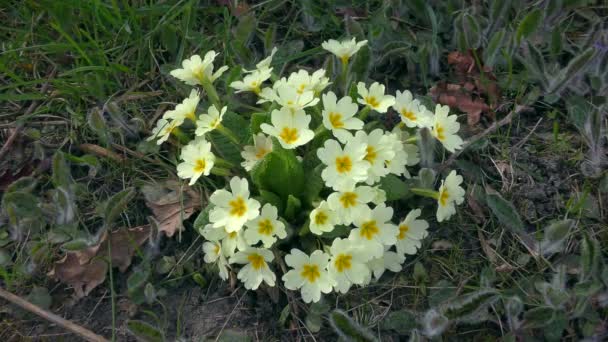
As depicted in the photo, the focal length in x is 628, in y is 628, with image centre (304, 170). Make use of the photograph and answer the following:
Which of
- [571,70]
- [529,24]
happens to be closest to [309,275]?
[571,70]

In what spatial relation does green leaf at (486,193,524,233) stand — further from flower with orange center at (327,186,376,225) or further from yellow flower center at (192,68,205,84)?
yellow flower center at (192,68,205,84)

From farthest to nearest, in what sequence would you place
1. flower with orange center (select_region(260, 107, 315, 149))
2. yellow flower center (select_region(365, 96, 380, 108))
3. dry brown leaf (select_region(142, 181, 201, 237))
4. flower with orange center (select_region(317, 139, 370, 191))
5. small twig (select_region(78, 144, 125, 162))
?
small twig (select_region(78, 144, 125, 162)) → dry brown leaf (select_region(142, 181, 201, 237)) → yellow flower center (select_region(365, 96, 380, 108)) → flower with orange center (select_region(260, 107, 315, 149)) → flower with orange center (select_region(317, 139, 370, 191))

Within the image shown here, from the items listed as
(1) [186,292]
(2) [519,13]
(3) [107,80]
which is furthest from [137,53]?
(2) [519,13]

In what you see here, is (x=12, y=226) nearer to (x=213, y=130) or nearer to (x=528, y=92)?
(x=213, y=130)

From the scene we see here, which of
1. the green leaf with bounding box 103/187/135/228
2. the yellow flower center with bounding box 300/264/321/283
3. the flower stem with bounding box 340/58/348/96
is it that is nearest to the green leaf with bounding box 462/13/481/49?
the flower stem with bounding box 340/58/348/96

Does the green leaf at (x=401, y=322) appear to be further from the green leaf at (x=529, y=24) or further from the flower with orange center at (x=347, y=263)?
the green leaf at (x=529, y=24)

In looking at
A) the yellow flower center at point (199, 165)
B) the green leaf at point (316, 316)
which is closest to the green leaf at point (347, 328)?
the green leaf at point (316, 316)

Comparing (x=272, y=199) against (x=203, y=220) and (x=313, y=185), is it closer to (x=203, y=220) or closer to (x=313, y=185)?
(x=313, y=185)
